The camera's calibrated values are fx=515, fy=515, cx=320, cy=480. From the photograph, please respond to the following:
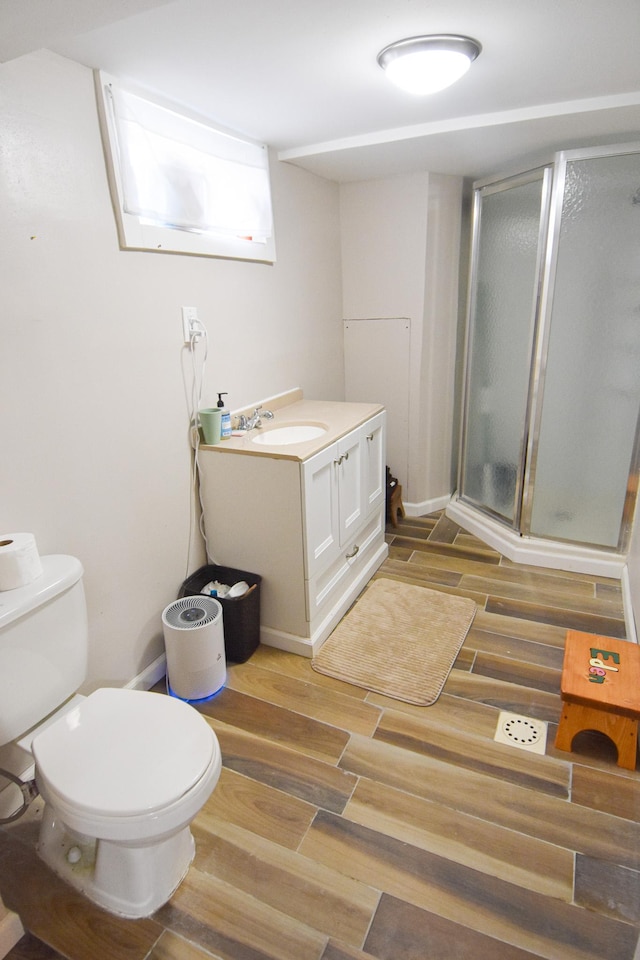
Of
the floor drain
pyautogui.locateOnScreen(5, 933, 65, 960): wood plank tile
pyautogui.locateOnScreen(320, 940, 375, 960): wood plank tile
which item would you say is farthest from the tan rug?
pyautogui.locateOnScreen(5, 933, 65, 960): wood plank tile

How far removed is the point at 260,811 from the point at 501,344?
8.18 feet

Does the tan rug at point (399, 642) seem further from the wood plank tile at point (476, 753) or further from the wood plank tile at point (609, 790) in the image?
the wood plank tile at point (609, 790)

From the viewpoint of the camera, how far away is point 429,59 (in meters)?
1.48

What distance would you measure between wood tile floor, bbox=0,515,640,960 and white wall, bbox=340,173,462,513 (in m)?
1.62

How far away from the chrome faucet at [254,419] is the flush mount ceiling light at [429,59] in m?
1.31

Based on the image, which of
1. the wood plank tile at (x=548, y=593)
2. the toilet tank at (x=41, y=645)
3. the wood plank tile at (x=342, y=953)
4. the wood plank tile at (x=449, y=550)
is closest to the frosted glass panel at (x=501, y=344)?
the wood plank tile at (x=449, y=550)

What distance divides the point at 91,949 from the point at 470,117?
2.91 meters

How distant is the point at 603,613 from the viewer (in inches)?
91.3

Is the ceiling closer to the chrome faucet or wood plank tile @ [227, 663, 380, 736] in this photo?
the chrome faucet

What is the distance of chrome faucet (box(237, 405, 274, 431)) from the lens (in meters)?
2.26

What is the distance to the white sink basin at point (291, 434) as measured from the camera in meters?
2.23

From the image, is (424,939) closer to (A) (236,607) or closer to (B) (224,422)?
(A) (236,607)

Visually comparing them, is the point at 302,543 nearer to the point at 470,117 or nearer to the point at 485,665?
the point at 485,665

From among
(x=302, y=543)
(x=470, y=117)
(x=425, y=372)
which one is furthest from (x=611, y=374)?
(x=302, y=543)
